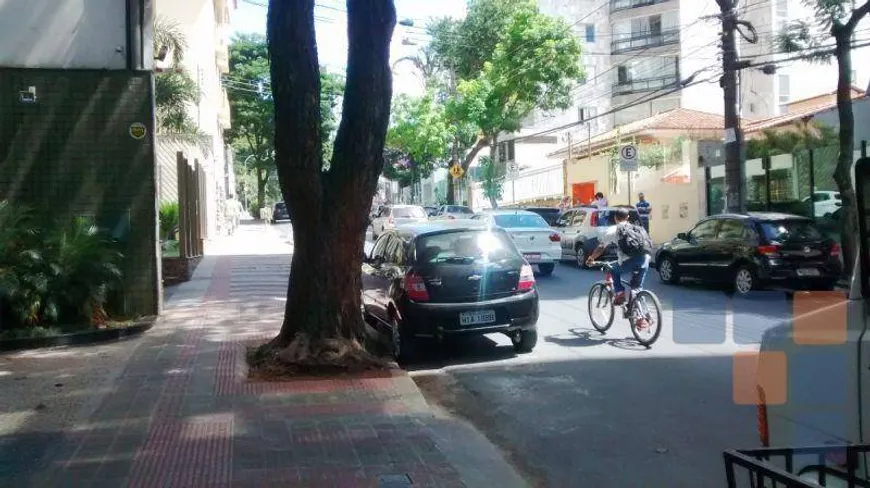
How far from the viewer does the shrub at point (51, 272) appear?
32.4 feet

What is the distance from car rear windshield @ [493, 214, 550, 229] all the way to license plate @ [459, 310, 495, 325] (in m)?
9.91

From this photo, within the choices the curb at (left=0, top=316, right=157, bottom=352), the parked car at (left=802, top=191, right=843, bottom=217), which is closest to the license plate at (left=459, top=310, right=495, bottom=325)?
the curb at (left=0, top=316, right=157, bottom=352)

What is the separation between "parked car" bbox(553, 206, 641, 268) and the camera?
20.6 meters

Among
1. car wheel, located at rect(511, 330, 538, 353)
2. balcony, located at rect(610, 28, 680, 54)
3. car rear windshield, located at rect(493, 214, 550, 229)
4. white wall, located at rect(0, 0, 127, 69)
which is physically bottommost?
car wheel, located at rect(511, 330, 538, 353)

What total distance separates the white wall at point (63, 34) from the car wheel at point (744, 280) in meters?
10.8

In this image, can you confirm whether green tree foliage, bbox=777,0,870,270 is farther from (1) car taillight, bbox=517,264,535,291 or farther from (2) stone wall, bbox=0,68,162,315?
(2) stone wall, bbox=0,68,162,315

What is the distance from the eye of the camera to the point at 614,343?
10320 millimetres

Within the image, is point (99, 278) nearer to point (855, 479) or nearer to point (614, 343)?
point (614, 343)

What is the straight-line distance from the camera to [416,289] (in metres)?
9.29

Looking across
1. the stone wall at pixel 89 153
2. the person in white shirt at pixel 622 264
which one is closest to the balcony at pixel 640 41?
the person in white shirt at pixel 622 264

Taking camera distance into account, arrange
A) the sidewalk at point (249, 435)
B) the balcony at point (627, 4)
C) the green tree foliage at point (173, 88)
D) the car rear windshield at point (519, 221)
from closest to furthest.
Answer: the sidewalk at point (249, 435), the green tree foliage at point (173, 88), the car rear windshield at point (519, 221), the balcony at point (627, 4)

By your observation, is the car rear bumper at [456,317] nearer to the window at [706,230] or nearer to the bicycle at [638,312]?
the bicycle at [638,312]

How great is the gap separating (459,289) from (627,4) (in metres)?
40.2
